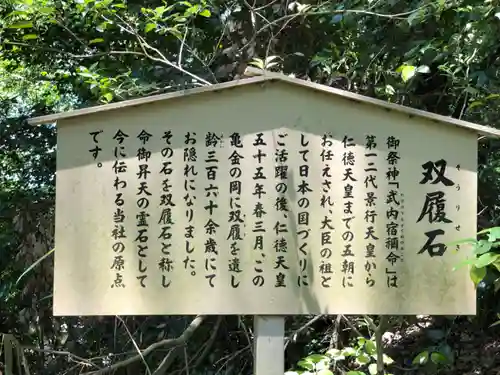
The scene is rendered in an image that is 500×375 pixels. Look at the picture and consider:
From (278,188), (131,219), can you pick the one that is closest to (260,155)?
(278,188)

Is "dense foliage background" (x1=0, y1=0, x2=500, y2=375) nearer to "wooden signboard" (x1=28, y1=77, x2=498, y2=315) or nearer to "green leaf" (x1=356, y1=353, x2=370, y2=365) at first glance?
"green leaf" (x1=356, y1=353, x2=370, y2=365)

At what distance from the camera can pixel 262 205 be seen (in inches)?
85.1

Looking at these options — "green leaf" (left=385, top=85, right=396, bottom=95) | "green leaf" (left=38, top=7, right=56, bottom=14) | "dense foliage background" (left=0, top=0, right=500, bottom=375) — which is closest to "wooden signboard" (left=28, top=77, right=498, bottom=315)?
"dense foliage background" (left=0, top=0, right=500, bottom=375)

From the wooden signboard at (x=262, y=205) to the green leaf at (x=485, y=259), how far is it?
0.19 m

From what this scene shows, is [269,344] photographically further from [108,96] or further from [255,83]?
[108,96]

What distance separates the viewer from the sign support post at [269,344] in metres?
2.17

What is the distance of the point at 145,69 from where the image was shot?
3.43 m

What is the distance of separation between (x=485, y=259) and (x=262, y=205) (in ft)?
2.60

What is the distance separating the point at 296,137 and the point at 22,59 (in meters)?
2.67

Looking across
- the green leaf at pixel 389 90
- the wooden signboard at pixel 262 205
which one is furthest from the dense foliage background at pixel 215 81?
the wooden signboard at pixel 262 205

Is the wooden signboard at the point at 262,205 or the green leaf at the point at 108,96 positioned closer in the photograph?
the wooden signboard at the point at 262,205

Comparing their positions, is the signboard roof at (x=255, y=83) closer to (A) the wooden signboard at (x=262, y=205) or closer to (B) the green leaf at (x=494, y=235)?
(A) the wooden signboard at (x=262, y=205)

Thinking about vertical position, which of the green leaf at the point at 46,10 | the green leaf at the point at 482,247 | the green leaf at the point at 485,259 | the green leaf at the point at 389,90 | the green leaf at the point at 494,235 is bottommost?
the green leaf at the point at 485,259

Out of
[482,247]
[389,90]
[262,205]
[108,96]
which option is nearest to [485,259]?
[482,247]
